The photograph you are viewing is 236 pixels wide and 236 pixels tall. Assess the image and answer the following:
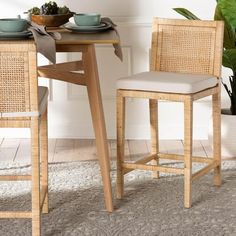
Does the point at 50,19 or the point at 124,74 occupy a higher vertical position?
the point at 50,19

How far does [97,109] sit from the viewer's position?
10.7 feet

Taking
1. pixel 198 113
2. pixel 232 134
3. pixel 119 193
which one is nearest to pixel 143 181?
pixel 119 193

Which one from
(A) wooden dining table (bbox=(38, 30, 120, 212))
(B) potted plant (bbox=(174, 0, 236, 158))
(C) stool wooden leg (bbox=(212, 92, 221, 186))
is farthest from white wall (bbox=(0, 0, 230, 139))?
(A) wooden dining table (bbox=(38, 30, 120, 212))

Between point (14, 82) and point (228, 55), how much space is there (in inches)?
60.8

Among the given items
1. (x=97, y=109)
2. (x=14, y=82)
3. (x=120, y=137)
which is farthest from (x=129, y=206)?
(x=14, y=82)

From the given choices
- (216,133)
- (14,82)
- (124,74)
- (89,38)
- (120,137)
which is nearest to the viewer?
(14,82)

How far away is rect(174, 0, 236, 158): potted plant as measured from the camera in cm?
388

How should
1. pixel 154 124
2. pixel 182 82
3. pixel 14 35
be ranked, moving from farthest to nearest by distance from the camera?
pixel 154 124
pixel 182 82
pixel 14 35

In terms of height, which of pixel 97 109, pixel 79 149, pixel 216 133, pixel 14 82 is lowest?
pixel 79 149

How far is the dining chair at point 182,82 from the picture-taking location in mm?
3373

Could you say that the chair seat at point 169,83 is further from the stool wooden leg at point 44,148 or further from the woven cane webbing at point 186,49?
the stool wooden leg at point 44,148

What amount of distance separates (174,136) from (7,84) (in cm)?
209

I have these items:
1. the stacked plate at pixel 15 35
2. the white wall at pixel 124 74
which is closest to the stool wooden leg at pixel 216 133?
the white wall at pixel 124 74

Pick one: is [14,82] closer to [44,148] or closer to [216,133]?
[44,148]
